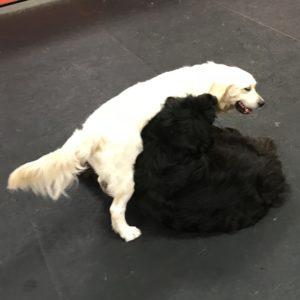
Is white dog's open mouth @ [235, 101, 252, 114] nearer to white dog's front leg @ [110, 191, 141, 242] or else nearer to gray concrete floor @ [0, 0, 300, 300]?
gray concrete floor @ [0, 0, 300, 300]

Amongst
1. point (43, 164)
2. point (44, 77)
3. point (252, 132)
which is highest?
point (43, 164)

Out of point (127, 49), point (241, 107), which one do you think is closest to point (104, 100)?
point (127, 49)

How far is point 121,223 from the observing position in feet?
7.07

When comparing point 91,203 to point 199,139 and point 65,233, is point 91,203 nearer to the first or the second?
point 65,233

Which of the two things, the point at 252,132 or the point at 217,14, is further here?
the point at 217,14

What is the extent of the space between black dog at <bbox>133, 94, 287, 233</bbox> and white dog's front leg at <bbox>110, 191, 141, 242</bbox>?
9 cm

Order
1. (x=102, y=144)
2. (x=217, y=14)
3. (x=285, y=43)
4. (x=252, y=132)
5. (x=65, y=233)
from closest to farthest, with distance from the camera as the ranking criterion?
(x=102, y=144) < (x=65, y=233) < (x=252, y=132) < (x=285, y=43) < (x=217, y=14)

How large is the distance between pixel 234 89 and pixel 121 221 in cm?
77

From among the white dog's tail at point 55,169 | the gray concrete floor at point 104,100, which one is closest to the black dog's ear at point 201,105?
the white dog's tail at point 55,169

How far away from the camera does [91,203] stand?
239 cm

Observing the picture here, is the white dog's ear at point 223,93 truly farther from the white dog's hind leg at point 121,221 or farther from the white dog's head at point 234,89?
the white dog's hind leg at point 121,221

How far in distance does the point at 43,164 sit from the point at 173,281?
0.69 meters

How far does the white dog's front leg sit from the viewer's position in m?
2.11

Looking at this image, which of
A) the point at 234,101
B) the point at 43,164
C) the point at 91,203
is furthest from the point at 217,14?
the point at 43,164
